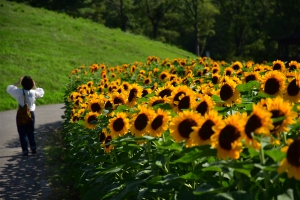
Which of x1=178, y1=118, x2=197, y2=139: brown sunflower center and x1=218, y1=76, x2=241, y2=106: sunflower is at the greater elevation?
x1=218, y1=76, x2=241, y2=106: sunflower

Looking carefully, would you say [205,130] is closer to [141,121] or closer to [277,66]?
[141,121]

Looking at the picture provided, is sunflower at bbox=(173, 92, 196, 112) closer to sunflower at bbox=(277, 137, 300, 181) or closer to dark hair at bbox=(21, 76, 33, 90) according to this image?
sunflower at bbox=(277, 137, 300, 181)

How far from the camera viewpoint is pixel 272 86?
125 inches

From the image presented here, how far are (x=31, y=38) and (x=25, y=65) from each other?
183 inches

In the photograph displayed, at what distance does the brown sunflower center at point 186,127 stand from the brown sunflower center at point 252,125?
0.50m

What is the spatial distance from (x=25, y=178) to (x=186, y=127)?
5376 millimetres

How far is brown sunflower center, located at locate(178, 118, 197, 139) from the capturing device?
245cm

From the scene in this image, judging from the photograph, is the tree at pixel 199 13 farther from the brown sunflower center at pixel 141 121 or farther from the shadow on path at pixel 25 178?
the brown sunflower center at pixel 141 121

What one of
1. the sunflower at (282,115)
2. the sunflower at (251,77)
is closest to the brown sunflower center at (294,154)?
the sunflower at (282,115)

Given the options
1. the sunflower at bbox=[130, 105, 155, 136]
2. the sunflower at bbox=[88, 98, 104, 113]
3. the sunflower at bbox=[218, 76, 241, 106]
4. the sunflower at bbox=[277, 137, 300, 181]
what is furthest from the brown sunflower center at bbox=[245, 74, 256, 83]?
the sunflower at bbox=[277, 137, 300, 181]

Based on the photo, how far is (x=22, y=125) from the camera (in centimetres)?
923

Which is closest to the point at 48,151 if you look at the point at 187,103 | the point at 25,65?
the point at 187,103

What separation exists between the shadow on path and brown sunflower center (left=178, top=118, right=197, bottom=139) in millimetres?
4243

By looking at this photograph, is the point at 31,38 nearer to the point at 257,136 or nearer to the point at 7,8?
the point at 7,8
